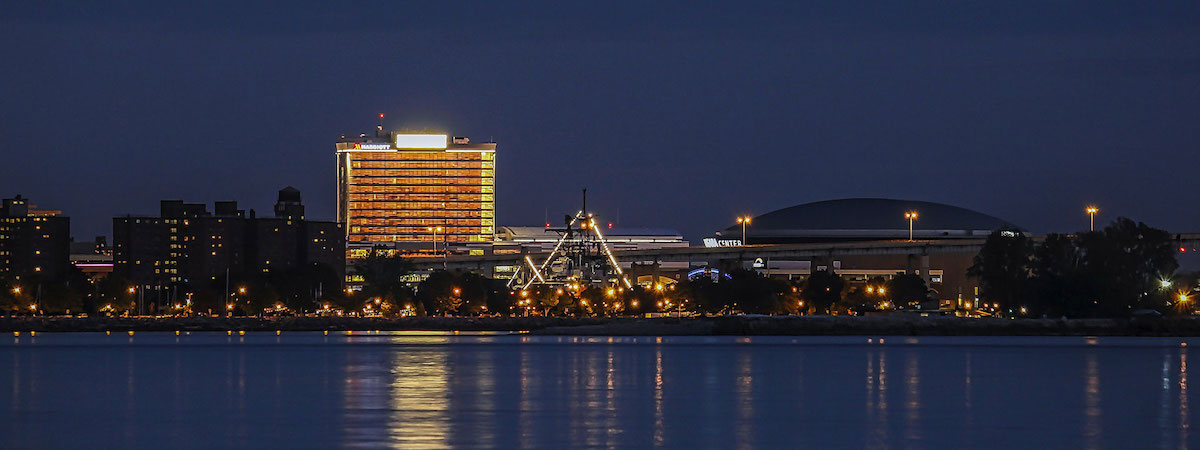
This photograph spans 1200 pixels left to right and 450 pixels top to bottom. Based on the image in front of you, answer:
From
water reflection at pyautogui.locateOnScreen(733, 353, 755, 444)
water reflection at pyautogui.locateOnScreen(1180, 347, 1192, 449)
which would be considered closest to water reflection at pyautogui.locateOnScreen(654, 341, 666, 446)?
water reflection at pyautogui.locateOnScreen(733, 353, 755, 444)

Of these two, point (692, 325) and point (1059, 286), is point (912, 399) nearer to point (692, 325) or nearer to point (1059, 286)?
point (692, 325)

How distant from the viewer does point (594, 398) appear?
63.9 metres

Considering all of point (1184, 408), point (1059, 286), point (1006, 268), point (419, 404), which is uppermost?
point (1006, 268)

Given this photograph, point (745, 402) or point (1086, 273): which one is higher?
point (1086, 273)

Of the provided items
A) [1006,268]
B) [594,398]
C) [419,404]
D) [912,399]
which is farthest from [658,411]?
[1006,268]

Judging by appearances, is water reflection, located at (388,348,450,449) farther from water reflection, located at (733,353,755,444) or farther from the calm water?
water reflection, located at (733,353,755,444)

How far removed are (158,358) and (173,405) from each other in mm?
41584

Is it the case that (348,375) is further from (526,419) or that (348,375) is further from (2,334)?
(2,334)

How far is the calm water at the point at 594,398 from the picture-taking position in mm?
48188

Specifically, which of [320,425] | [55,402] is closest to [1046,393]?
[320,425]

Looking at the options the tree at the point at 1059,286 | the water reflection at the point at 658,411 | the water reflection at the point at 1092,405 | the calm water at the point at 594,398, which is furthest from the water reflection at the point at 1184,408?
the tree at the point at 1059,286

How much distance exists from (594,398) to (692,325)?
327 ft

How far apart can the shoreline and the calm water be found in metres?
43.8

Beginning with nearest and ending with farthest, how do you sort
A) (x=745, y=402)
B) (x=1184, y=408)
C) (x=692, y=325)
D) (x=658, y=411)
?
(x=658, y=411)
(x=1184, y=408)
(x=745, y=402)
(x=692, y=325)
